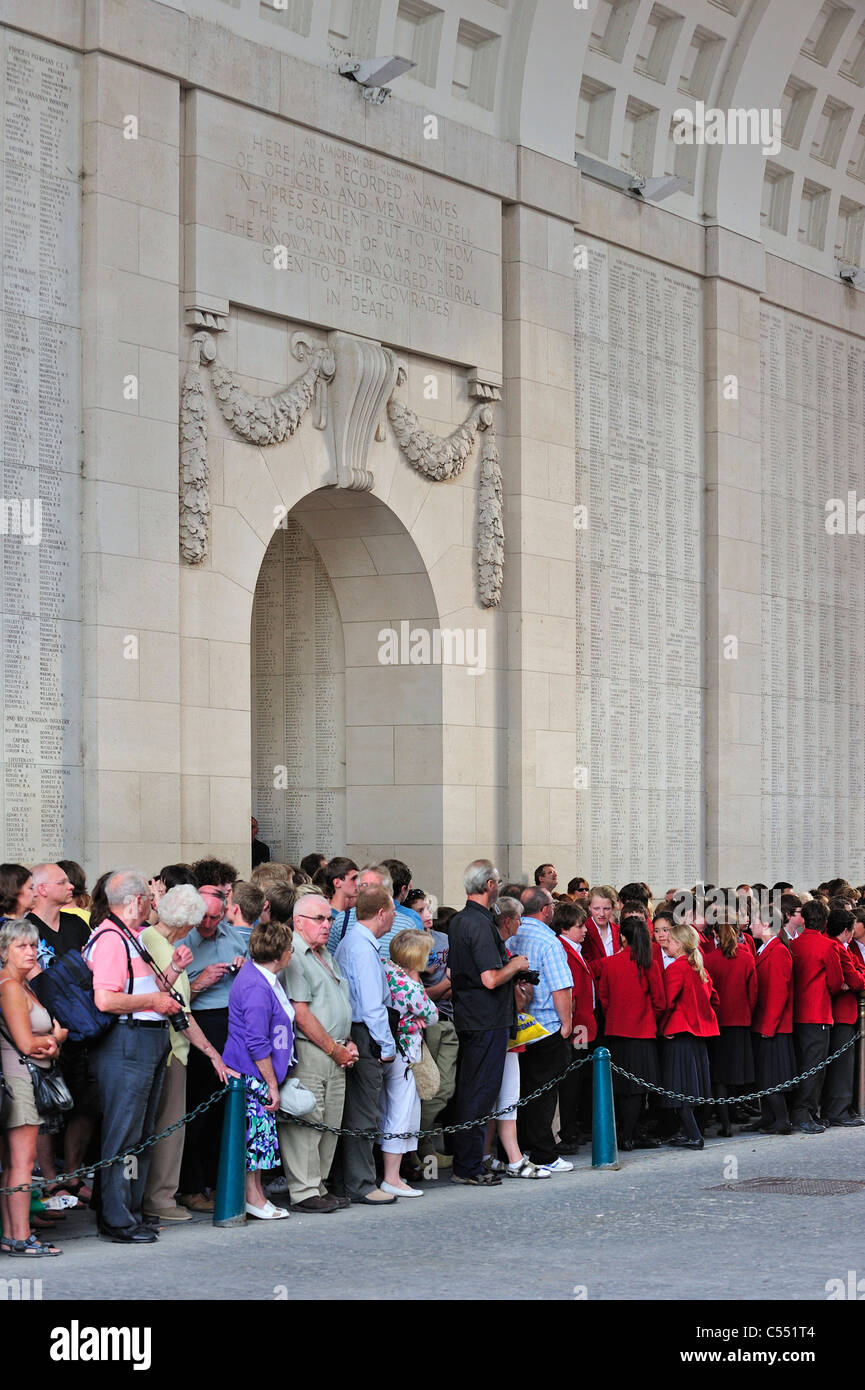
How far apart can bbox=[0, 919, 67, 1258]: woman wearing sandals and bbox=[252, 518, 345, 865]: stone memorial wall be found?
9.77 m

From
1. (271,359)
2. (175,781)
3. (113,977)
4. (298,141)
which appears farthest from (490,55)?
(113,977)

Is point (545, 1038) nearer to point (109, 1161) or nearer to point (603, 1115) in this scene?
point (603, 1115)

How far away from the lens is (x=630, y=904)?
1258 centimetres

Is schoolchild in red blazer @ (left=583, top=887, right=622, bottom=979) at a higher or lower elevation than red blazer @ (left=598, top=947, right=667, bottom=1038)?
higher

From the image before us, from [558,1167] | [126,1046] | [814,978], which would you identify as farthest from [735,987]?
[126,1046]

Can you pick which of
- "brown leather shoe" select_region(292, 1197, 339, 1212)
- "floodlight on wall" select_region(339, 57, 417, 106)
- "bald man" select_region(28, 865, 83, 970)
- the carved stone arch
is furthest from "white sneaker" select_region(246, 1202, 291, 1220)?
the carved stone arch

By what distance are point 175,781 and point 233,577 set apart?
1.89 meters

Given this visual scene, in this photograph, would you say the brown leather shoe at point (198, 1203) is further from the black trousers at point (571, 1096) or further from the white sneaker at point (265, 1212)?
the black trousers at point (571, 1096)

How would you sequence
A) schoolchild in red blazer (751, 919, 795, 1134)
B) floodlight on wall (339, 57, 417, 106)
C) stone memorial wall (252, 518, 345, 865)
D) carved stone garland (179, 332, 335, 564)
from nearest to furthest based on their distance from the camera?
1. schoolchild in red blazer (751, 919, 795, 1134)
2. carved stone garland (179, 332, 335, 564)
3. floodlight on wall (339, 57, 417, 106)
4. stone memorial wall (252, 518, 345, 865)

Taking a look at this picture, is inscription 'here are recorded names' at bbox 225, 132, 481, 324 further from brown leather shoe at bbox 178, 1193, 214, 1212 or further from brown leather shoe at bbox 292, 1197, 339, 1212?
brown leather shoe at bbox 292, 1197, 339, 1212

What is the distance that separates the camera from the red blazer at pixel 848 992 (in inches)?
535

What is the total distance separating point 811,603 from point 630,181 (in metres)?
5.96

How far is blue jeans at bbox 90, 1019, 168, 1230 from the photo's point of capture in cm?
885

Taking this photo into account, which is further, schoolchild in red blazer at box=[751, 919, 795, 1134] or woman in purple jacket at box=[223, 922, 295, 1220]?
schoolchild in red blazer at box=[751, 919, 795, 1134]
